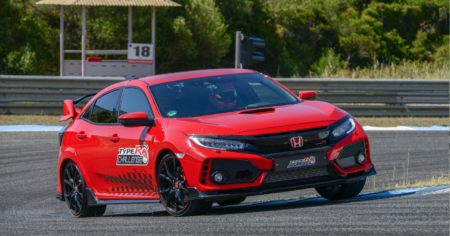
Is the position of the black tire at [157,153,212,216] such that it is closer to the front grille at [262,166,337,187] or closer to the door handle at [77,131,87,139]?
the front grille at [262,166,337,187]

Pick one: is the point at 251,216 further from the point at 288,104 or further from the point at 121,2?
the point at 121,2

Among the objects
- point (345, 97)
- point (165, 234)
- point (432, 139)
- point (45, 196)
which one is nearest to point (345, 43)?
point (345, 97)

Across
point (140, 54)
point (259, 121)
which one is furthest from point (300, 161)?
point (140, 54)

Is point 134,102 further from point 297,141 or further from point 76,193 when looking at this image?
point 297,141

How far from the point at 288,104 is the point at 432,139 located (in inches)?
293

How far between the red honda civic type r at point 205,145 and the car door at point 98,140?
0.01 m

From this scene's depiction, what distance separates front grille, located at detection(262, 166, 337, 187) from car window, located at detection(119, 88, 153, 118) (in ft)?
5.32

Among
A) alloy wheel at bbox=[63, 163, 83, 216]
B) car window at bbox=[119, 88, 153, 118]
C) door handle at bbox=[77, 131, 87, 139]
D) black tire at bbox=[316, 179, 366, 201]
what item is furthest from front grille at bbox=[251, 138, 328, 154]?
alloy wheel at bbox=[63, 163, 83, 216]

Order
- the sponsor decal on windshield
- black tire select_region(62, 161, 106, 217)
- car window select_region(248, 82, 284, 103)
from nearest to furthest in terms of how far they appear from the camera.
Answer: the sponsor decal on windshield, car window select_region(248, 82, 284, 103), black tire select_region(62, 161, 106, 217)

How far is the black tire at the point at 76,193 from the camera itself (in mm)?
7594

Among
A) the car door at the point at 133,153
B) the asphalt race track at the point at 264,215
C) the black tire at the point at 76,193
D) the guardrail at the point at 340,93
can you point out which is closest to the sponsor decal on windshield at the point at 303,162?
the asphalt race track at the point at 264,215

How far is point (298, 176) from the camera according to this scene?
603 centimetres

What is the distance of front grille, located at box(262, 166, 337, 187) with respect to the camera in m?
5.92

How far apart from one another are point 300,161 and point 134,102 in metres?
2.18
